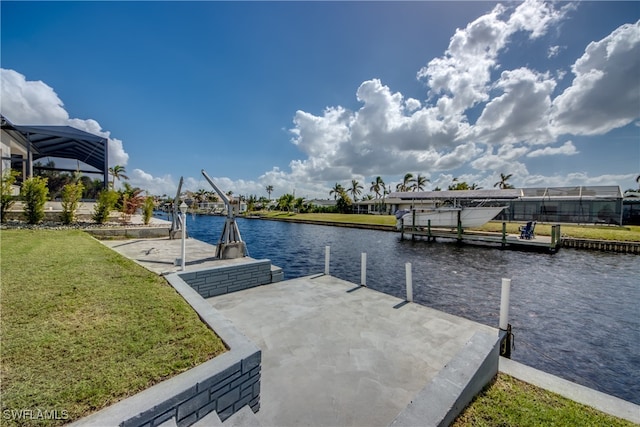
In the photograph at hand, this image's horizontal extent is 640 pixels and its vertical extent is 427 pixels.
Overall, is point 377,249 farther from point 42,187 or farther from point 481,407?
point 42,187

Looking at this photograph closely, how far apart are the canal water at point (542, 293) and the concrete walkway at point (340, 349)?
6.74ft

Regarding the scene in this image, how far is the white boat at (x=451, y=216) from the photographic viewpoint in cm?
2061

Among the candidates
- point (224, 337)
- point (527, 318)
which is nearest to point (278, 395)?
point (224, 337)

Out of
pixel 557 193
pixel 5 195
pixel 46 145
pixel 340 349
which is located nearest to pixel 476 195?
pixel 557 193

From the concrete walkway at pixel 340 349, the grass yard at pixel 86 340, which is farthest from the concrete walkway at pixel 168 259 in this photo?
the grass yard at pixel 86 340

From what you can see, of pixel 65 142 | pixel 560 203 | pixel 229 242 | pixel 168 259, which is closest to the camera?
pixel 168 259

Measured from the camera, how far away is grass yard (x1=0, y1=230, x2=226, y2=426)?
75.2 inches

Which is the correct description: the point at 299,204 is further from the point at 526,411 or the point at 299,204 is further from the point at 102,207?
the point at 526,411

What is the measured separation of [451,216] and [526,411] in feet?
69.5

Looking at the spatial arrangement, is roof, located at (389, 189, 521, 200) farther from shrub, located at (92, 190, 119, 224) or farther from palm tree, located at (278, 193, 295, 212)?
palm tree, located at (278, 193, 295, 212)

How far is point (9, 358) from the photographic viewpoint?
2256 millimetres

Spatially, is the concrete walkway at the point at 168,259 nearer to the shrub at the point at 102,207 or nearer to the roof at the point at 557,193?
the shrub at the point at 102,207

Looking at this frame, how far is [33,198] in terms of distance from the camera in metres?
12.3

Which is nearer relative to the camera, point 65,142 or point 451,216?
point 65,142
